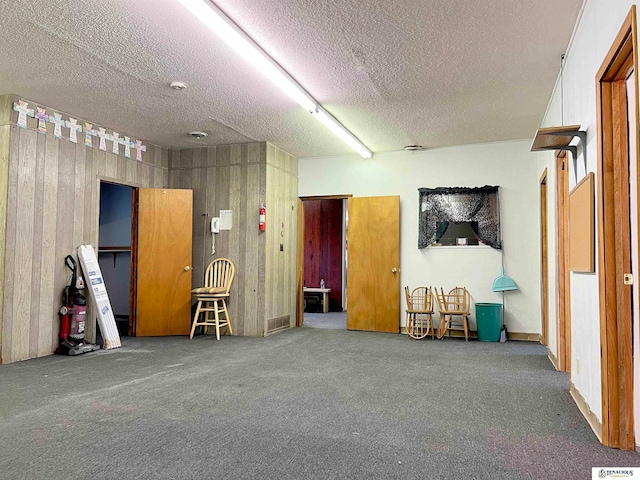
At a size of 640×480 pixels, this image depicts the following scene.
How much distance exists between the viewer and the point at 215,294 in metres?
6.62

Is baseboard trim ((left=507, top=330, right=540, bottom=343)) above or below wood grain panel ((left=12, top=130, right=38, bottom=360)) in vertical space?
below

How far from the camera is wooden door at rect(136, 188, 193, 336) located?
6.77 m

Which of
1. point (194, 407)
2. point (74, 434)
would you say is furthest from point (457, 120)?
point (74, 434)

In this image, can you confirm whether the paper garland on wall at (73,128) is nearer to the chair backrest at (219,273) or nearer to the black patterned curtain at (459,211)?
the chair backrest at (219,273)

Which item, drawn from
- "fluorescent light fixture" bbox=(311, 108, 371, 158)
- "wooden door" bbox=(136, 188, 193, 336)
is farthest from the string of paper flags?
"fluorescent light fixture" bbox=(311, 108, 371, 158)

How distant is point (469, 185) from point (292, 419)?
509 centimetres

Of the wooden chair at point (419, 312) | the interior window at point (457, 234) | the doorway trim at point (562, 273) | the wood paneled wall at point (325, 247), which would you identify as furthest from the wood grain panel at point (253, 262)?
the doorway trim at point (562, 273)

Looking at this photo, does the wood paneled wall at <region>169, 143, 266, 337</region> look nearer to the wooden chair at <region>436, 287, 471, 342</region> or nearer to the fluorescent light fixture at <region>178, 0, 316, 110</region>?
the fluorescent light fixture at <region>178, 0, 316, 110</region>

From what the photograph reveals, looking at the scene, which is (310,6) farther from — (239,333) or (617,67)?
(239,333)

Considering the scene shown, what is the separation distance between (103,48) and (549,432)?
4.43 metres

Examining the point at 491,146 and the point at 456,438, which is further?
the point at 491,146

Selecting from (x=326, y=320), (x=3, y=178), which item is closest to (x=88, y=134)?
(x=3, y=178)

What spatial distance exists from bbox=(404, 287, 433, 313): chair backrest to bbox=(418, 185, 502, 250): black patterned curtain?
701 millimetres

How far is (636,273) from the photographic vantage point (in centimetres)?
241
